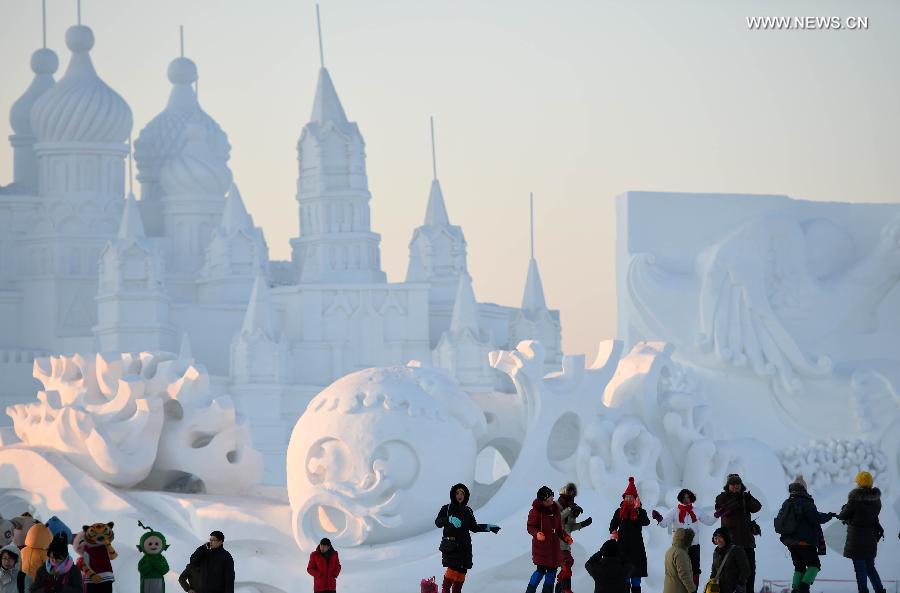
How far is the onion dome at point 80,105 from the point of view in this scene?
67188 mm

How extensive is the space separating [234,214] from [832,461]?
4855 centimetres

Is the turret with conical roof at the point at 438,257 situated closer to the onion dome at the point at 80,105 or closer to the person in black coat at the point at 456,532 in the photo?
the onion dome at the point at 80,105

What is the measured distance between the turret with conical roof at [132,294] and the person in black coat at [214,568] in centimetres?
5013

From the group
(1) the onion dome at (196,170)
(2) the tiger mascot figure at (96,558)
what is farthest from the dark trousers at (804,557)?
(1) the onion dome at (196,170)

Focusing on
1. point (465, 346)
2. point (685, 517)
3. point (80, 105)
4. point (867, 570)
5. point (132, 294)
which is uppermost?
point (80, 105)

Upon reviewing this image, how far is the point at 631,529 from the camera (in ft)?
42.5

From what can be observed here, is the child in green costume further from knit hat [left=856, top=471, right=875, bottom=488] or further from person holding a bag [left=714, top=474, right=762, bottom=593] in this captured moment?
knit hat [left=856, top=471, right=875, bottom=488]

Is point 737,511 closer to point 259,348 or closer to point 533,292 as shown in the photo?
point 259,348

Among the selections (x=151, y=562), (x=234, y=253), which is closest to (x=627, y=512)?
(x=151, y=562)

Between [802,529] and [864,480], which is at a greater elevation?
[864,480]

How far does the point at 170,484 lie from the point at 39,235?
51.4 metres

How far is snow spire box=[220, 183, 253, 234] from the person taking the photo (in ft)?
217

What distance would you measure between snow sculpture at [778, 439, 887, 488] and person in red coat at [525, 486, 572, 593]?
6423 mm

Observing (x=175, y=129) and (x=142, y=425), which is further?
(x=175, y=129)
